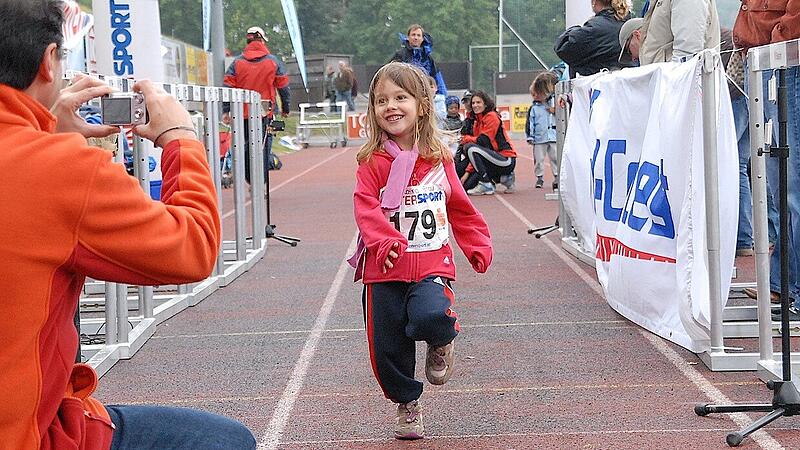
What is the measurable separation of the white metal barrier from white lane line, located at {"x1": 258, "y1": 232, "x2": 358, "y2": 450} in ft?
2.57

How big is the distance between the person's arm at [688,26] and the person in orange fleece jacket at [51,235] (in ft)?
21.9

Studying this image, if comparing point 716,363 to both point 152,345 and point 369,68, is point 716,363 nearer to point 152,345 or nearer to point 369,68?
point 152,345

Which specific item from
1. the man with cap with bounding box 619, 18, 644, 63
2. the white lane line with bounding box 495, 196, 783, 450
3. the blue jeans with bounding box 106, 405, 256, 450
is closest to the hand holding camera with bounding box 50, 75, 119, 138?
the blue jeans with bounding box 106, 405, 256, 450

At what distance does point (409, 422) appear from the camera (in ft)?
17.4

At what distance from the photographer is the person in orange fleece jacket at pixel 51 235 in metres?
2.52

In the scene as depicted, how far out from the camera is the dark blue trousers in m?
5.18

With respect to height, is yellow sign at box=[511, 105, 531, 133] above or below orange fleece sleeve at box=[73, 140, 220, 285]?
above

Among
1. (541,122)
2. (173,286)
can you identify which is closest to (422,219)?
(173,286)

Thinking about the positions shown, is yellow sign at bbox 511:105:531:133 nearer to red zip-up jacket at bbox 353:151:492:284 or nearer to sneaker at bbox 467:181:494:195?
sneaker at bbox 467:181:494:195

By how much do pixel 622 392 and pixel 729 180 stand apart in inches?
47.1

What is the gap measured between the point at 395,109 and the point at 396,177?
0.30 metres

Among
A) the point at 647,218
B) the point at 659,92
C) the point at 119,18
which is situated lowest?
the point at 647,218

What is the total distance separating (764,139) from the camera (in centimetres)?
555

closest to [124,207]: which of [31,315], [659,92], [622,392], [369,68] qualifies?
[31,315]
